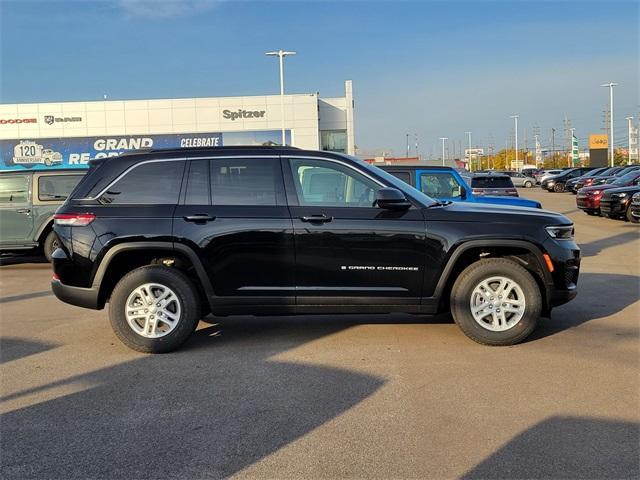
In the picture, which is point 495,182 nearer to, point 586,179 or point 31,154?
point 586,179

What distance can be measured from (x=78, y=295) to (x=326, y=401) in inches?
113

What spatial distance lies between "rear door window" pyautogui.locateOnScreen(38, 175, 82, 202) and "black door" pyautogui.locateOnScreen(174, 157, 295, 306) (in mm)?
6929

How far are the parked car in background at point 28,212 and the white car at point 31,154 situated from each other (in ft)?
124

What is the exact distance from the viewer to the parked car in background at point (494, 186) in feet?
63.6

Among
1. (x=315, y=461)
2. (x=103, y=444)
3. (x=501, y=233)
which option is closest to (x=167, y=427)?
(x=103, y=444)

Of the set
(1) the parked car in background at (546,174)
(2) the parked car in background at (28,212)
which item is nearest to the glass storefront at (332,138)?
(1) the parked car in background at (546,174)

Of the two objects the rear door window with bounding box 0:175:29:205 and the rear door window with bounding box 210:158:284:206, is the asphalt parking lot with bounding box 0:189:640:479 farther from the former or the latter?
the rear door window with bounding box 0:175:29:205

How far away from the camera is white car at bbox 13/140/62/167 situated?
4650cm

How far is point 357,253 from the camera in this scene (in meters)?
5.75

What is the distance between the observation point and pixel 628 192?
714 inches

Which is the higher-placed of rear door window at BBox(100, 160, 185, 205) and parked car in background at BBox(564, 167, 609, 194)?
parked car in background at BBox(564, 167, 609, 194)

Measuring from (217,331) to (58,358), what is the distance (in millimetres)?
1640

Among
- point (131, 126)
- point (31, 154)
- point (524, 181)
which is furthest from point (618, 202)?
point (31, 154)

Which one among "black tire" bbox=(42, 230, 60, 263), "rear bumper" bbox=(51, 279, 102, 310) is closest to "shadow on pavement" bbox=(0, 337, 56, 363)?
"rear bumper" bbox=(51, 279, 102, 310)
